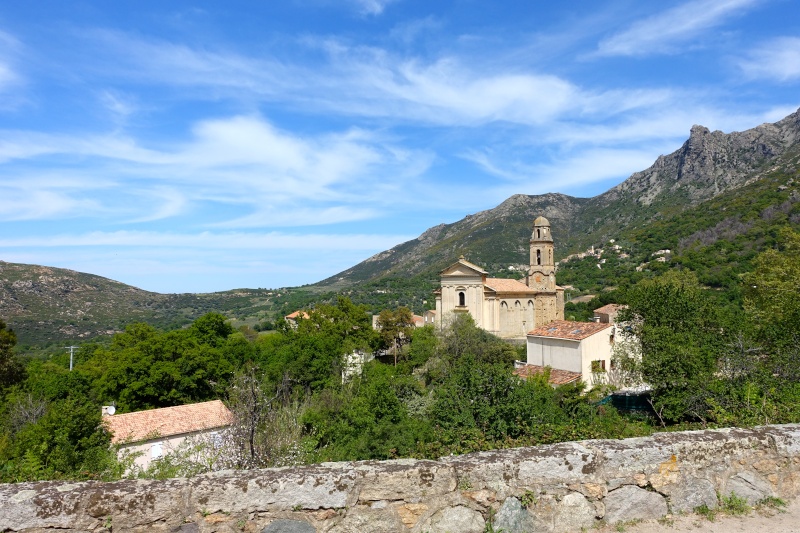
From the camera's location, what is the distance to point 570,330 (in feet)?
93.0

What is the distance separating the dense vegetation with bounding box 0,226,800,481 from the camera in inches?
308

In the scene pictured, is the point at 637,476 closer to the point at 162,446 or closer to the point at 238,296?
the point at 162,446

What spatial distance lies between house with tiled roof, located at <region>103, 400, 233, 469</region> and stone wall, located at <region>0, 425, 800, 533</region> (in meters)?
16.6

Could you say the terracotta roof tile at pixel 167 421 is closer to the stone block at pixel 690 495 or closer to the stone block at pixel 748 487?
the stone block at pixel 690 495

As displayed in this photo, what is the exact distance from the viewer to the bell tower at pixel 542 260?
43.2 metres

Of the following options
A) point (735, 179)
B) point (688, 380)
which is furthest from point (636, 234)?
point (688, 380)

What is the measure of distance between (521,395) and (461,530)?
761 cm

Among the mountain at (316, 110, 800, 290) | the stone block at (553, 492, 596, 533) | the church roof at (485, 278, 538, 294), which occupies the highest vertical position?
the mountain at (316, 110, 800, 290)

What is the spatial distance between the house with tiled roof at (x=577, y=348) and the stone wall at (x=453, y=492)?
954 inches

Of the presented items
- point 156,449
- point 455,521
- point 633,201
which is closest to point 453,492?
point 455,521

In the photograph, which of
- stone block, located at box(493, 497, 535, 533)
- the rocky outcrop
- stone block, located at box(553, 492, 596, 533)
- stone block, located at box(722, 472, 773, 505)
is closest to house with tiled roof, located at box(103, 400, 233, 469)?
stone block, located at box(493, 497, 535, 533)

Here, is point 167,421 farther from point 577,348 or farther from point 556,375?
point 577,348

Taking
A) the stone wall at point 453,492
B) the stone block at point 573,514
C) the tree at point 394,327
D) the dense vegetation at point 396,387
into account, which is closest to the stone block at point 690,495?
the stone wall at point 453,492

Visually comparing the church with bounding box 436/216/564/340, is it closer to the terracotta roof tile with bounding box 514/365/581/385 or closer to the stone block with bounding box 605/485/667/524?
the terracotta roof tile with bounding box 514/365/581/385
